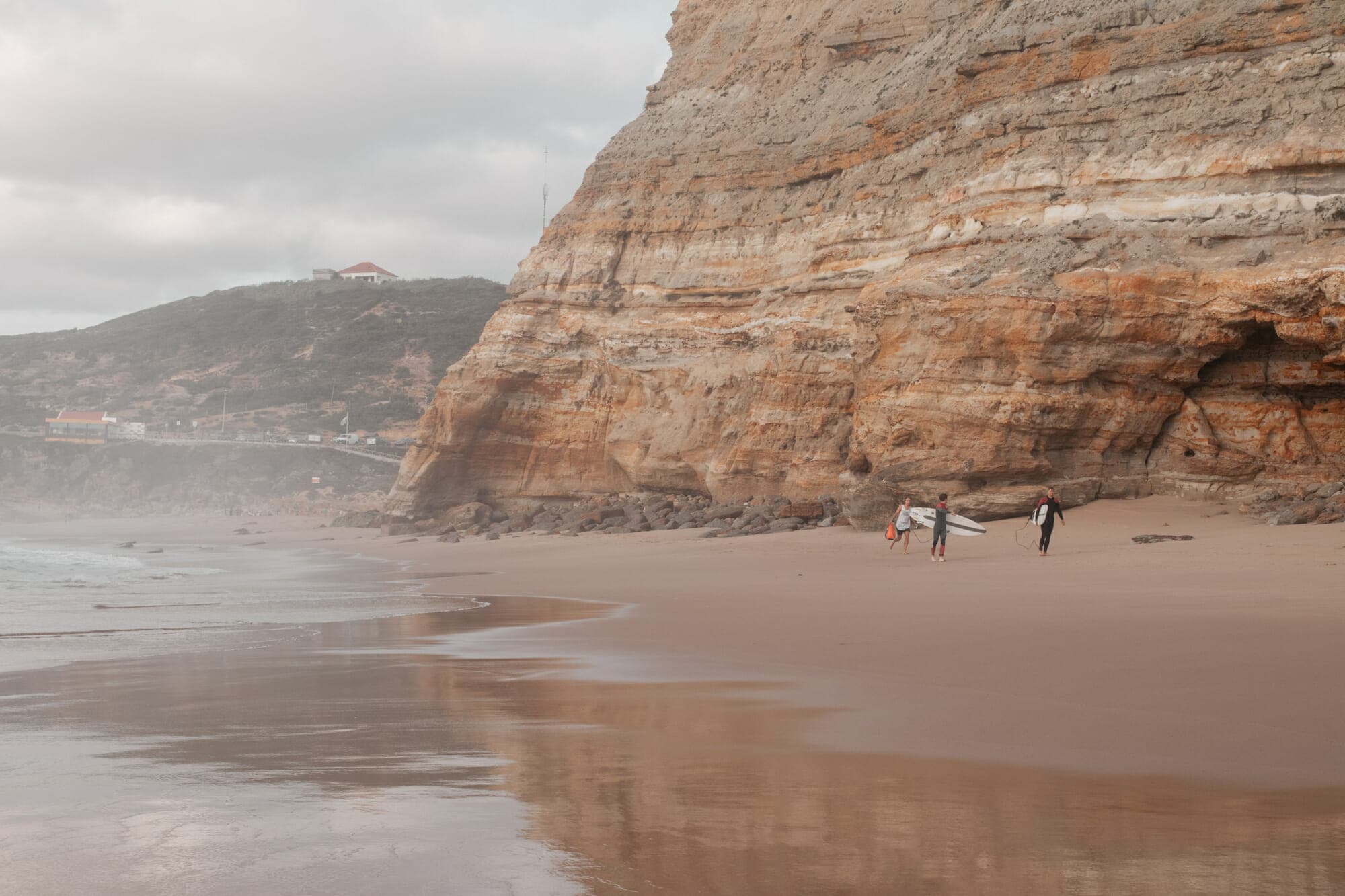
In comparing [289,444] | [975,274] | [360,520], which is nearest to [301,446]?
[289,444]

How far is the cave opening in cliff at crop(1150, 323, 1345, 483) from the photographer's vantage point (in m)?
14.8

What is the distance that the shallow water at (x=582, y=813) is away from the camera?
3.15 m

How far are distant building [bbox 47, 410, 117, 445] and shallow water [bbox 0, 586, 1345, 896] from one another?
67695 mm

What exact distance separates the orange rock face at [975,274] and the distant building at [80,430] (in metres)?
47.7

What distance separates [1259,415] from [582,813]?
14.3 meters

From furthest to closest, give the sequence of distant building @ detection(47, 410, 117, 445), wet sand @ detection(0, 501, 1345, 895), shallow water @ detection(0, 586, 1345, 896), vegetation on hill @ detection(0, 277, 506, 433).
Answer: vegetation on hill @ detection(0, 277, 506, 433) < distant building @ detection(47, 410, 117, 445) < wet sand @ detection(0, 501, 1345, 895) < shallow water @ detection(0, 586, 1345, 896)

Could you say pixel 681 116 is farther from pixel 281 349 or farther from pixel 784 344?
pixel 281 349

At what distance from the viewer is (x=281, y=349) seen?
88.2 metres

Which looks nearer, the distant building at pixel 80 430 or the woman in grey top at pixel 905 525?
the woman in grey top at pixel 905 525

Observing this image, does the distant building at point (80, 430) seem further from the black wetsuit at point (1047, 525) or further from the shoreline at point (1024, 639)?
the black wetsuit at point (1047, 525)

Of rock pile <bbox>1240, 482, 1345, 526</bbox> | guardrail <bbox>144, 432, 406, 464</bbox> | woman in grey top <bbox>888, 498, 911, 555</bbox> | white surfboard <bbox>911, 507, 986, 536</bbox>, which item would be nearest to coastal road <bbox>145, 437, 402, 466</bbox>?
guardrail <bbox>144, 432, 406, 464</bbox>

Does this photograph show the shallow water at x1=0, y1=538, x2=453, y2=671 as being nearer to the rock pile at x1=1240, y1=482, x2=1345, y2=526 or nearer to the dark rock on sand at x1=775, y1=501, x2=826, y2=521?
the dark rock on sand at x1=775, y1=501, x2=826, y2=521

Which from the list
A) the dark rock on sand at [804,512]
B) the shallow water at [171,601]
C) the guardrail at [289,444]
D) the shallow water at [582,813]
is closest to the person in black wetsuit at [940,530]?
the dark rock on sand at [804,512]

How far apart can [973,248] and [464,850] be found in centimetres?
1574
